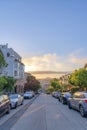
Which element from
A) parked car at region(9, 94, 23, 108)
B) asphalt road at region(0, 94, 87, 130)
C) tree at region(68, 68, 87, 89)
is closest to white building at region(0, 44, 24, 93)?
tree at region(68, 68, 87, 89)

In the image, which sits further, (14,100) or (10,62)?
(10,62)

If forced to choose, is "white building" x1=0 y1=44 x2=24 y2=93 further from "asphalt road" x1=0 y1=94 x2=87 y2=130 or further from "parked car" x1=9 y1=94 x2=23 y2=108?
"asphalt road" x1=0 y1=94 x2=87 y2=130

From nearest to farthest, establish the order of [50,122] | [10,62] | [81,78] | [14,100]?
1. [50,122]
2. [14,100]
3. [81,78]
4. [10,62]

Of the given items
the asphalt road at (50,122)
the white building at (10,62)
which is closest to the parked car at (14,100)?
the asphalt road at (50,122)

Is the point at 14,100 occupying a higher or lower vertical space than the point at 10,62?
lower

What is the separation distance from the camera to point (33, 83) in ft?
358

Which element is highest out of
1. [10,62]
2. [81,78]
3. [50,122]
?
[10,62]

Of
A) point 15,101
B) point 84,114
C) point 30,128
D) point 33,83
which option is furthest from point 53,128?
point 33,83

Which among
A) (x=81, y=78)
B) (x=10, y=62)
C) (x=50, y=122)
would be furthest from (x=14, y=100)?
(x=10, y=62)

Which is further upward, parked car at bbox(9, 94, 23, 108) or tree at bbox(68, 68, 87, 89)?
tree at bbox(68, 68, 87, 89)

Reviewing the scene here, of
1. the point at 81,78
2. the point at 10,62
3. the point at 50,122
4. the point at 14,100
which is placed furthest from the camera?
the point at 10,62

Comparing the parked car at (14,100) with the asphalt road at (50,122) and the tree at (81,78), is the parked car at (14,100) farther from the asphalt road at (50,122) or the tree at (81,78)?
the tree at (81,78)

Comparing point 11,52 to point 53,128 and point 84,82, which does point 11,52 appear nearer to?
point 84,82

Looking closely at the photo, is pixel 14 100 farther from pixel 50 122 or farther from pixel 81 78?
pixel 81 78
